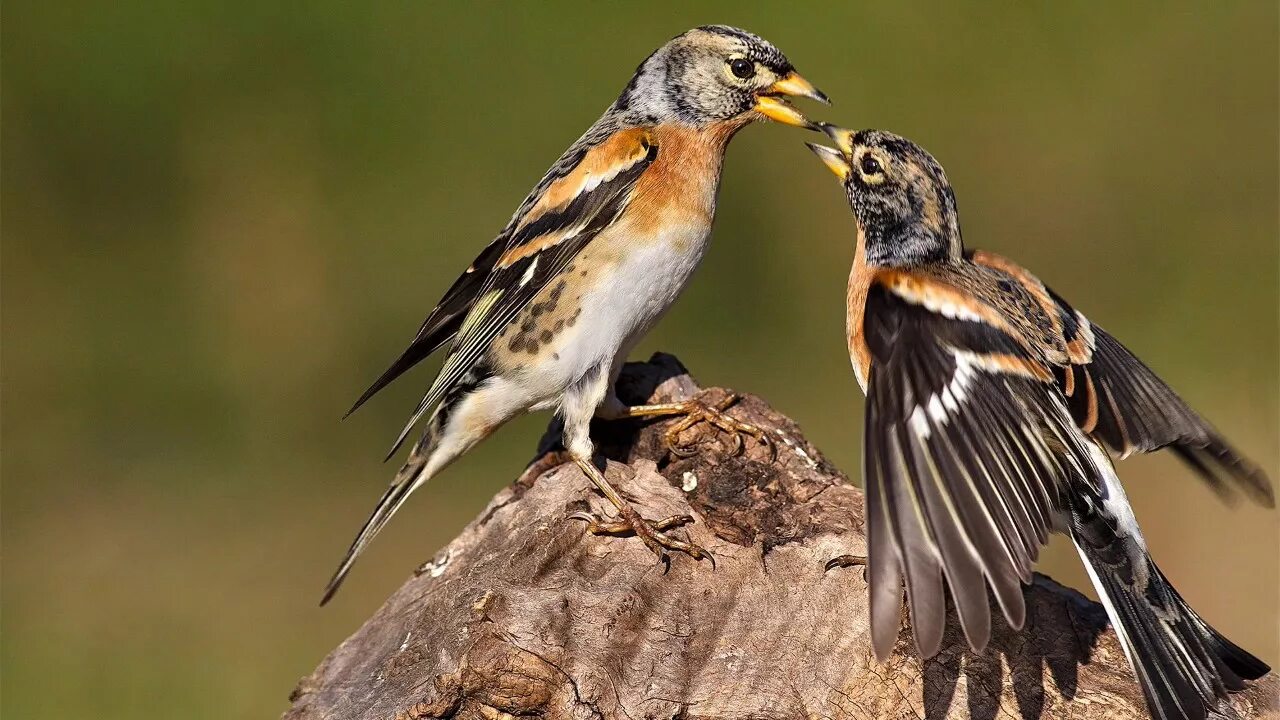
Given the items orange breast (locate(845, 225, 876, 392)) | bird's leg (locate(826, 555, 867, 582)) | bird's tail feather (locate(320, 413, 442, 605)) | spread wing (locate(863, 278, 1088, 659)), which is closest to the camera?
spread wing (locate(863, 278, 1088, 659))

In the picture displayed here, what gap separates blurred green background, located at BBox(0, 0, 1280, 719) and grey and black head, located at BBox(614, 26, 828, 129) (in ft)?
10.2

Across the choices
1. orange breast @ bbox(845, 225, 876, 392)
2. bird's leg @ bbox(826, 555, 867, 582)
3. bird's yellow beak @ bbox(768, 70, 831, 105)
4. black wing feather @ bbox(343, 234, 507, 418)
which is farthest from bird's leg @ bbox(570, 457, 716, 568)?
bird's yellow beak @ bbox(768, 70, 831, 105)

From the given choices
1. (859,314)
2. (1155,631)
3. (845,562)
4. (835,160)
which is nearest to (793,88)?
(835,160)

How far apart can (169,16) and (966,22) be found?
4.96m

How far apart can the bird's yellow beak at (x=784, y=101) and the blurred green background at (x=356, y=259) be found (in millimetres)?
3089

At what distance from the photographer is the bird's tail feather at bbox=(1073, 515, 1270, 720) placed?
3213 millimetres

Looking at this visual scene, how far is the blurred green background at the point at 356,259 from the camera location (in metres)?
7.36

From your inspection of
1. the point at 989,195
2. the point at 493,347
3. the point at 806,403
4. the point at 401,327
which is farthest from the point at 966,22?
the point at 493,347

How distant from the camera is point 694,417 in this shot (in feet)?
14.2

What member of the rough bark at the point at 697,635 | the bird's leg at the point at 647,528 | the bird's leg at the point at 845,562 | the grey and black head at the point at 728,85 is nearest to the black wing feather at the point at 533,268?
the grey and black head at the point at 728,85

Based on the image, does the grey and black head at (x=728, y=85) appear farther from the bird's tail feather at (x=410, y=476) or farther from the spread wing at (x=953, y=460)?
the bird's tail feather at (x=410, y=476)

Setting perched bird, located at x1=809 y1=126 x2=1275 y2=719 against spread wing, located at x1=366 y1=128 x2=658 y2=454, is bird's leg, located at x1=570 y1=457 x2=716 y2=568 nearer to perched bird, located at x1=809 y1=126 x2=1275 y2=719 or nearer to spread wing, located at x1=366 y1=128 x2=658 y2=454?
perched bird, located at x1=809 y1=126 x2=1275 y2=719

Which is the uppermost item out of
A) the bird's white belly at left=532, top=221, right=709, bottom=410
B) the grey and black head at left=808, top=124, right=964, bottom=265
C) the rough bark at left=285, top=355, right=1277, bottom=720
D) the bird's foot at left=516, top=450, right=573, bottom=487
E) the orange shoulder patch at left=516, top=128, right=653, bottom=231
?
the grey and black head at left=808, top=124, right=964, bottom=265

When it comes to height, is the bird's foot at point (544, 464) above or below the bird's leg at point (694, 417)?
below
